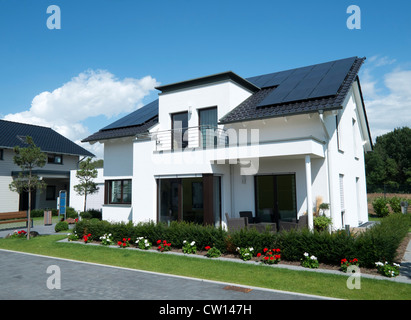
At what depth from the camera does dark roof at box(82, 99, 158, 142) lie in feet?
55.2

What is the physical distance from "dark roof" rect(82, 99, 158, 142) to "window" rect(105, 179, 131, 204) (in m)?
2.62

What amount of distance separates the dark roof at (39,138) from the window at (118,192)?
15052 mm

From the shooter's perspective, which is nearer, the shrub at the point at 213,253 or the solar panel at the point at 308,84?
the shrub at the point at 213,253

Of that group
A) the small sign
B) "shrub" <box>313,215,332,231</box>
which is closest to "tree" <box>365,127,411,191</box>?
"shrub" <box>313,215,332,231</box>

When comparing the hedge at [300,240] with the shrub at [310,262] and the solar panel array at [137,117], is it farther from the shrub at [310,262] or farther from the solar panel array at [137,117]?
the solar panel array at [137,117]

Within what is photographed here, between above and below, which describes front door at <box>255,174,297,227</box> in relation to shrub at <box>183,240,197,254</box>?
above

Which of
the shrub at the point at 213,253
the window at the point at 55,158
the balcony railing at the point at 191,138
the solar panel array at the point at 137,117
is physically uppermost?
the solar panel array at the point at 137,117

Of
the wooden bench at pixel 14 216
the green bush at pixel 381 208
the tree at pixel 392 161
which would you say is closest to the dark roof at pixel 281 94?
the wooden bench at pixel 14 216

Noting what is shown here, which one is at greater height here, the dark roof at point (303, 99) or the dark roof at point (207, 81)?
the dark roof at point (207, 81)

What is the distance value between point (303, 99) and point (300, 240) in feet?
20.7

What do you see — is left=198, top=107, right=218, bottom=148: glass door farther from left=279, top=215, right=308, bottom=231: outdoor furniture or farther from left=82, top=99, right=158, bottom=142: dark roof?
left=279, top=215, right=308, bottom=231: outdoor furniture

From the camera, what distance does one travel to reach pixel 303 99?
12.8 meters

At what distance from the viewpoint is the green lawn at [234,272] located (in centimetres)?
635

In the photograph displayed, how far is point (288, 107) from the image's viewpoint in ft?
42.3
